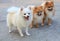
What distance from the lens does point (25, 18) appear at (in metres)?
2.23

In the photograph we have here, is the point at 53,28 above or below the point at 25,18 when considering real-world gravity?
below

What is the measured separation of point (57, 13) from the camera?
3.24m

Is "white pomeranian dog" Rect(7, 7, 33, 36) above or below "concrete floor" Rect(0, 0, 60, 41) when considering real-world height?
above

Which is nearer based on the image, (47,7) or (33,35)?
(33,35)

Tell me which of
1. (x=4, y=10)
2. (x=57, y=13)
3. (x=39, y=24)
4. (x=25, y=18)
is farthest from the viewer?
(x=4, y=10)

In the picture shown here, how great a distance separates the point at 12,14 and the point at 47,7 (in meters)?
0.60

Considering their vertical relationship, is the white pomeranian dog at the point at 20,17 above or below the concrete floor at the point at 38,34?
above

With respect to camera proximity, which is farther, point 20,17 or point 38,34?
point 38,34

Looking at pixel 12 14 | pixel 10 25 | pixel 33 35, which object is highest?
pixel 12 14

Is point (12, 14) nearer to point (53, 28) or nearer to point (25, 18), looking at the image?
point (25, 18)

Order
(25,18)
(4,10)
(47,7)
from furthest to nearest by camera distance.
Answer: (4,10) < (47,7) < (25,18)

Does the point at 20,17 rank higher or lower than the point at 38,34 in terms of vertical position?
higher

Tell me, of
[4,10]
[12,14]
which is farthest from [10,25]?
[4,10]

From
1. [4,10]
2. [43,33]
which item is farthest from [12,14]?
[4,10]
